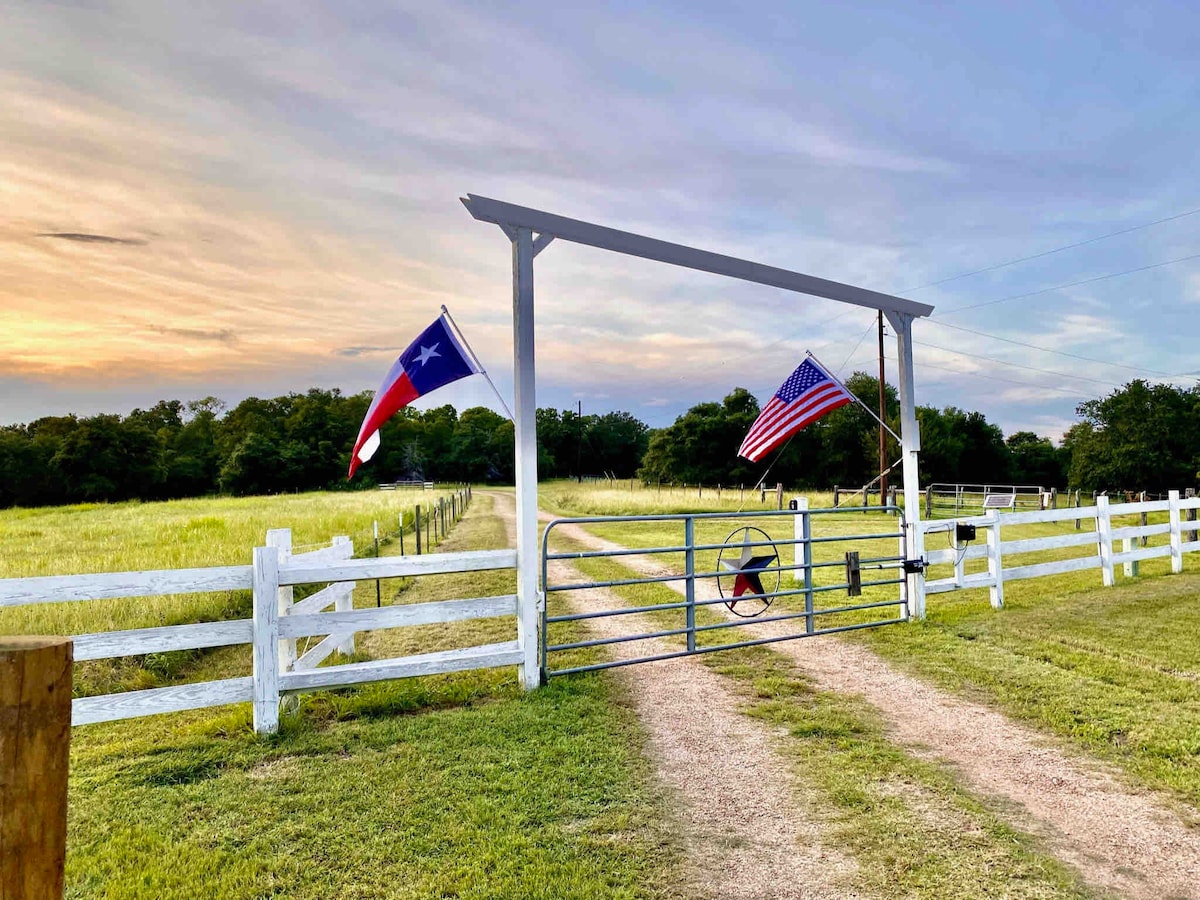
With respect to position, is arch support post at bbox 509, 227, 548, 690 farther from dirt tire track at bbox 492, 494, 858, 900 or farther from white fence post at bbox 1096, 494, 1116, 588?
white fence post at bbox 1096, 494, 1116, 588

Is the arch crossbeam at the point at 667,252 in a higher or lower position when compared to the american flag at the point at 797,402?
higher

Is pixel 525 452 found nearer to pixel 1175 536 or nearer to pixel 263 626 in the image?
pixel 263 626

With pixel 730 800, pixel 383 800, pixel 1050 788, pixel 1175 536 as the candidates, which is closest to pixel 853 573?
pixel 1050 788

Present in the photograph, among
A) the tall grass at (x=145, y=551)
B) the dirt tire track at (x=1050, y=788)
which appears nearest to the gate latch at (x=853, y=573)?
the dirt tire track at (x=1050, y=788)

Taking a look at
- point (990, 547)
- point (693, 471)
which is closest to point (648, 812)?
point (990, 547)

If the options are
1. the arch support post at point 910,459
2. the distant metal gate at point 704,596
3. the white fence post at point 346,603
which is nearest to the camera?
the distant metal gate at point 704,596

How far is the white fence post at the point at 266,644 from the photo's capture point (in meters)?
4.94

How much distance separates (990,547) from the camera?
369 inches

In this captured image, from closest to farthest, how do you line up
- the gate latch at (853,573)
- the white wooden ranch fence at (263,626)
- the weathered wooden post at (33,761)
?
the weathered wooden post at (33,761), the white wooden ranch fence at (263,626), the gate latch at (853,573)

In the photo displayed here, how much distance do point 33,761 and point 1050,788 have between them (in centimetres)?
472

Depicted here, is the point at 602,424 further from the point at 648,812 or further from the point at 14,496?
the point at 648,812

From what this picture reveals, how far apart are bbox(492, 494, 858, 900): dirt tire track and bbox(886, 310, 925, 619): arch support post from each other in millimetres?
3465

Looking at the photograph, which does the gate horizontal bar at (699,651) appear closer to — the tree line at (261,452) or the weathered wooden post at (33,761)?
the weathered wooden post at (33,761)

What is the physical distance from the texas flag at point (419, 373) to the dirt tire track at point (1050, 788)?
4.04 metres
